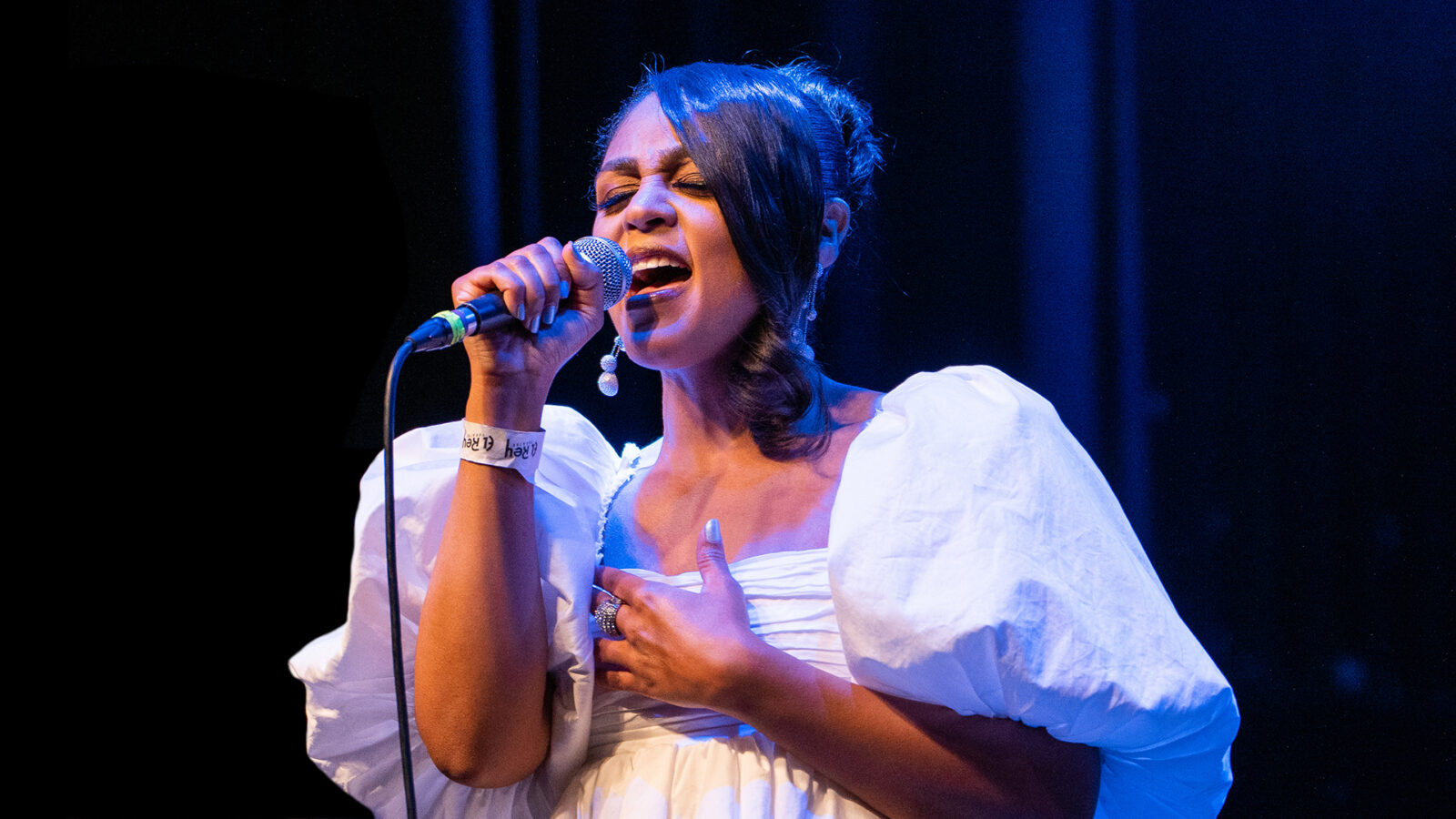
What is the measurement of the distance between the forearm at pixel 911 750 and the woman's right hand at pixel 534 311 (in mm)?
340

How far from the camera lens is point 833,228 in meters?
1.28

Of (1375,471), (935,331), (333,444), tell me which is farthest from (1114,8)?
(333,444)

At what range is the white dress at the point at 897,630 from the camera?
820 mm

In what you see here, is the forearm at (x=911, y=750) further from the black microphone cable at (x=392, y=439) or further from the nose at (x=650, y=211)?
the nose at (x=650, y=211)

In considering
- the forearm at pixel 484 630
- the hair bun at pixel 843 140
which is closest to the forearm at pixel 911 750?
the forearm at pixel 484 630

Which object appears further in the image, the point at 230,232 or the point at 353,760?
the point at 230,232

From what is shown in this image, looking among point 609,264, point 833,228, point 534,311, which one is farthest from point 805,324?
point 534,311

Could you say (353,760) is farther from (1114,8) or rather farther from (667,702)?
(1114,8)

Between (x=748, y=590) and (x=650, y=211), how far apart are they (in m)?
0.42

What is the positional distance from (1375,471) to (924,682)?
0.85m

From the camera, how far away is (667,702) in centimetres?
95

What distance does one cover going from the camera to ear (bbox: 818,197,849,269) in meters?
1.25

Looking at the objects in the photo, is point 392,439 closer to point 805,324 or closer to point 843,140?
point 805,324

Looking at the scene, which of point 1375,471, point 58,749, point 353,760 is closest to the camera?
point 353,760
